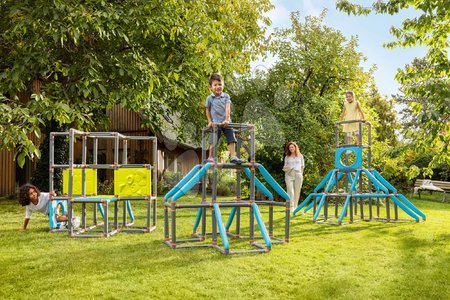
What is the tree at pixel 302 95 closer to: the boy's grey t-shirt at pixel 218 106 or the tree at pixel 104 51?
the tree at pixel 104 51

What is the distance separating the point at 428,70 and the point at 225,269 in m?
5.21

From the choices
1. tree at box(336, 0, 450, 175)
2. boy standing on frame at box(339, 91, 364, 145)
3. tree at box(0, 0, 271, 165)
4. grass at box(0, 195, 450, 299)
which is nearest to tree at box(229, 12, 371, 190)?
tree at box(0, 0, 271, 165)

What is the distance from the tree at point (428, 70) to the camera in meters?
6.79

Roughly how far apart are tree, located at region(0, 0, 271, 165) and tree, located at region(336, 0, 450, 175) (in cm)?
463

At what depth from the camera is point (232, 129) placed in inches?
307

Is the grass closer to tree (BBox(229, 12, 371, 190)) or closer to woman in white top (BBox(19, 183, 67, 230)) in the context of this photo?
woman in white top (BBox(19, 183, 67, 230))

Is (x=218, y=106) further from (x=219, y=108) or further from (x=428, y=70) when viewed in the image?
(x=428, y=70)

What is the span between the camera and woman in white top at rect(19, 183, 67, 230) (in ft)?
29.9

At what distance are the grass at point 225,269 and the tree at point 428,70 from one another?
1756mm

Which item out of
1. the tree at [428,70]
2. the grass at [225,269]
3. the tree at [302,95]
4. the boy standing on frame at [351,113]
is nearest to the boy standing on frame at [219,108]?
the grass at [225,269]

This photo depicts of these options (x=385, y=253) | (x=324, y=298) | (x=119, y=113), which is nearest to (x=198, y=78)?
(x=385, y=253)

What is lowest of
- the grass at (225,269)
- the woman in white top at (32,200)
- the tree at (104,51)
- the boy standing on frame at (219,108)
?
the grass at (225,269)

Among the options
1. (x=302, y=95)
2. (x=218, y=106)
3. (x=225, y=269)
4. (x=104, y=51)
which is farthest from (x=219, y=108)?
(x=302, y=95)

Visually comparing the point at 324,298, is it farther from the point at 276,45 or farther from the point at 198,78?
the point at 276,45
